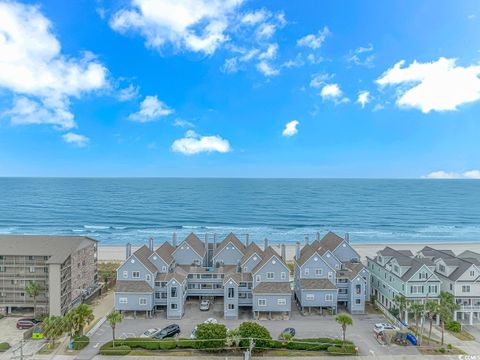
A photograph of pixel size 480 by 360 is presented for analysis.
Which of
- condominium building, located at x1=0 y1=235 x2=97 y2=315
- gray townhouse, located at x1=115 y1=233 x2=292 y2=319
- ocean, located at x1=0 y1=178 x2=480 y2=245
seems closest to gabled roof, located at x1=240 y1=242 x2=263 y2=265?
gray townhouse, located at x1=115 y1=233 x2=292 y2=319

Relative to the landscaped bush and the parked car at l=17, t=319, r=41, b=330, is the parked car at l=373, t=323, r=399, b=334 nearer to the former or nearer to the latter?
the landscaped bush

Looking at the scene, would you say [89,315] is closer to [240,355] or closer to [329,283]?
[240,355]

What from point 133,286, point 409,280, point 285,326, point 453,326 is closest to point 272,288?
point 285,326

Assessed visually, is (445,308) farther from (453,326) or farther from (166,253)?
(166,253)

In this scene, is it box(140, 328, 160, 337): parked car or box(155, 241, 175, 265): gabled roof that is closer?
box(140, 328, 160, 337): parked car

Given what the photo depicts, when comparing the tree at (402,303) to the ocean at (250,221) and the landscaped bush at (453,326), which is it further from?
the ocean at (250,221)

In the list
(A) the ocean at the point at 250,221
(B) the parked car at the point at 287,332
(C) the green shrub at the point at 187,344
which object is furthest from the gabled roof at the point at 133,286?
(A) the ocean at the point at 250,221
